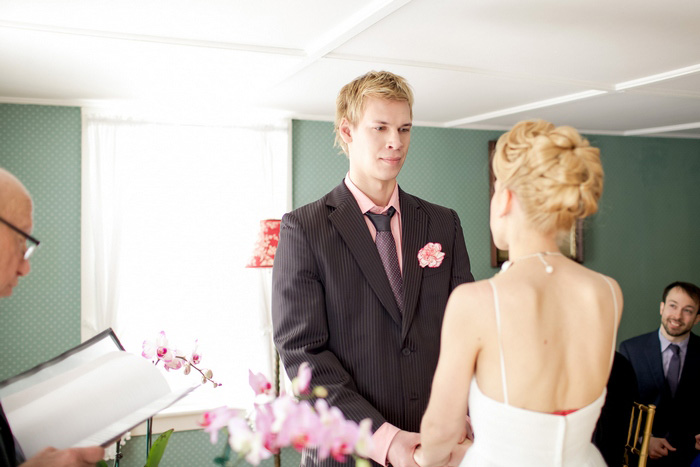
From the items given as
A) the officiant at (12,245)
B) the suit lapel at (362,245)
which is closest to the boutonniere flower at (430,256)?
the suit lapel at (362,245)

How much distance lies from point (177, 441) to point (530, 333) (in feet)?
13.1

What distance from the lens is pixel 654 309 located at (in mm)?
6227

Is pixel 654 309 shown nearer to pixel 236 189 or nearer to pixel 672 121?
pixel 672 121

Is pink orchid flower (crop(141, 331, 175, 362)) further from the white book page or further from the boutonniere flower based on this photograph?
the boutonniere flower

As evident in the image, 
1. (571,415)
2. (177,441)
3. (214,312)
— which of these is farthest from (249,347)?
(571,415)

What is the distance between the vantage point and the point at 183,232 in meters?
4.55

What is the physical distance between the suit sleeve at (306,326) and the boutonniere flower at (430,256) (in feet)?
0.92

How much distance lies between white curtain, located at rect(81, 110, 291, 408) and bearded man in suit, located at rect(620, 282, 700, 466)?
260 cm

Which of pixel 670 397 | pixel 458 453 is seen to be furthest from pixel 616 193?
pixel 458 453

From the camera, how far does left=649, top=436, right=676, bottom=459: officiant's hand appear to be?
3801 millimetres

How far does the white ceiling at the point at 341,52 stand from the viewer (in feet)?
7.93

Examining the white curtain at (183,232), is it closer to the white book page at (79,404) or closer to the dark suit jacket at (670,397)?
the dark suit jacket at (670,397)

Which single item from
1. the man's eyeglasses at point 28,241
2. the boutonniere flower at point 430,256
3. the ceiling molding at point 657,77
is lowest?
the boutonniere flower at point 430,256

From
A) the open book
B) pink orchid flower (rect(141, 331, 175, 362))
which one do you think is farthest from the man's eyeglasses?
pink orchid flower (rect(141, 331, 175, 362))
